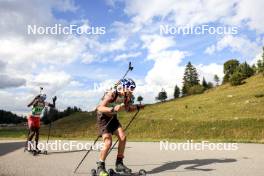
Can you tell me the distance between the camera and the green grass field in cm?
4207

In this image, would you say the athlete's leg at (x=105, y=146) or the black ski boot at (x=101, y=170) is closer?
the black ski boot at (x=101, y=170)

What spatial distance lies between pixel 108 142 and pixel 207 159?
14.3 feet

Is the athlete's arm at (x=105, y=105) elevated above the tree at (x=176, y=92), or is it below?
below

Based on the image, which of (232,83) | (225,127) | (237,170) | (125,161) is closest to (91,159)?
(125,161)

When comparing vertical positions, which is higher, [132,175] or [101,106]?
[101,106]

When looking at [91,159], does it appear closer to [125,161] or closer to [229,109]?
[125,161]

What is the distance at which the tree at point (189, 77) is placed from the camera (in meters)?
158

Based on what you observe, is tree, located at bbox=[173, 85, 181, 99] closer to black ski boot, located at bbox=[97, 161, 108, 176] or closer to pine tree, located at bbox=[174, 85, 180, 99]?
pine tree, located at bbox=[174, 85, 180, 99]

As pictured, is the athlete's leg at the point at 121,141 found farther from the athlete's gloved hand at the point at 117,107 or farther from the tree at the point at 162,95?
the tree at the point at 162,95

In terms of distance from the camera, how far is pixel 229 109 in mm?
80875

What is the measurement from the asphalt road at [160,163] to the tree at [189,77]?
472ft

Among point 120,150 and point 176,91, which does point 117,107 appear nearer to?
point 120,150

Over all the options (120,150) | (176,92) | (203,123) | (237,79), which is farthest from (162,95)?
(120,150)

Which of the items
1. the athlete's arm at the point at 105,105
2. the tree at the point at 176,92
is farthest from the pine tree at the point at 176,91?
the athlete's arm at the point at 105,105
